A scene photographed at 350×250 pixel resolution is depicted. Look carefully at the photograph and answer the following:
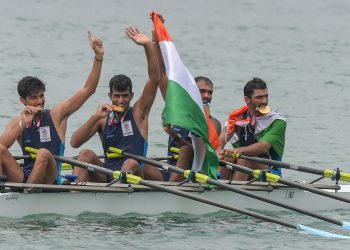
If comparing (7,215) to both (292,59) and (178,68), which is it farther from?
(292,59)

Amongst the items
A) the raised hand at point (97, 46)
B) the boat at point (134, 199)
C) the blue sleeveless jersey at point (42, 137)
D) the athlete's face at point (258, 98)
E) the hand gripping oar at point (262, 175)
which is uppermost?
the raised hand at point (97, 46)

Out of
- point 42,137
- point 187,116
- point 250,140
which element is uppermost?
point 187,116

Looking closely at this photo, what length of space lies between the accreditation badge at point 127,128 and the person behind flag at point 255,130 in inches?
50.4

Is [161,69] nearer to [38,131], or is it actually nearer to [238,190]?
[38,131]

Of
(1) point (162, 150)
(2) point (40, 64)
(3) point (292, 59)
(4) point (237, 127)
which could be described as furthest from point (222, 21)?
(4) point (237, 127)

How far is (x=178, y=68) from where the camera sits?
14836 mm

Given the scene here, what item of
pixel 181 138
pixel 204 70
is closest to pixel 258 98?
pixel 181 138

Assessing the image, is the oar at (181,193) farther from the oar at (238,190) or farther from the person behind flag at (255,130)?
the person behind flag at (255,130)

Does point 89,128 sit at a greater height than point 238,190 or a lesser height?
greater

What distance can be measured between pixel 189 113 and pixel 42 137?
5.69ft

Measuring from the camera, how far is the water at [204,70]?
13.8 meters

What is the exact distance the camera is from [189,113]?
14609 mm

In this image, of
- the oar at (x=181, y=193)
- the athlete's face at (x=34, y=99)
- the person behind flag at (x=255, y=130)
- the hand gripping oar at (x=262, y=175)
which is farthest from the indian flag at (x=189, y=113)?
the athlete's face at (x=34, y=99)

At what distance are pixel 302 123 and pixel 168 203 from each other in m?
8.88
